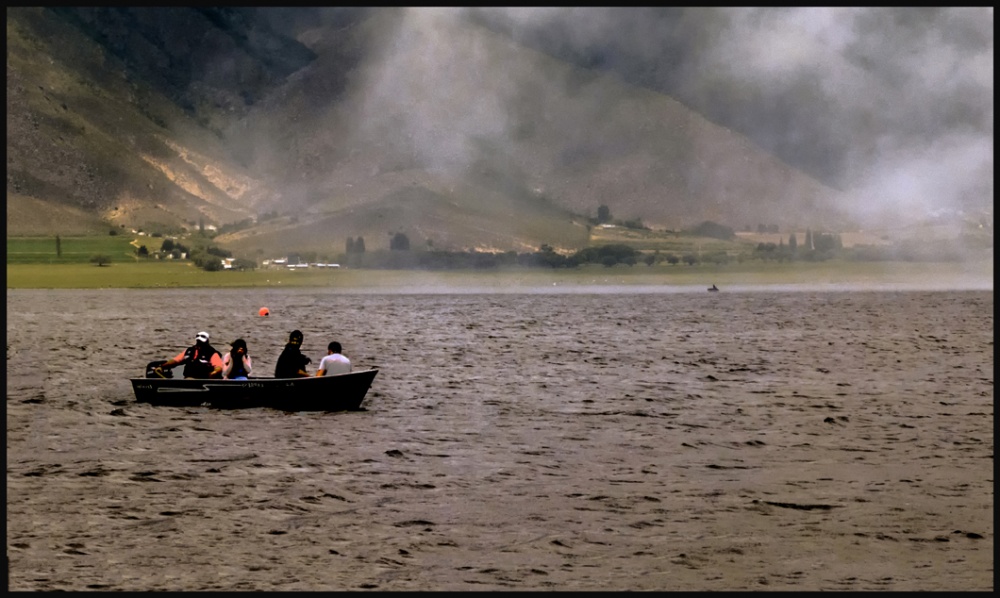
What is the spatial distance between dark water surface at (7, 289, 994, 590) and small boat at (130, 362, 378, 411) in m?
0.64

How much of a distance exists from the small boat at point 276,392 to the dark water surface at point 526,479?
2.09ft

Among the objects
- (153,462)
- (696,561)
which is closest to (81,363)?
(153,462)

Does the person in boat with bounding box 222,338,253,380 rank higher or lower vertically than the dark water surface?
higher

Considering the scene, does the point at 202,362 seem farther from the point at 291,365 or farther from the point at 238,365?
the point at 291,365

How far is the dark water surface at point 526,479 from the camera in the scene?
2314 centimetres

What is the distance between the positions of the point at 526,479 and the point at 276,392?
44.9ft

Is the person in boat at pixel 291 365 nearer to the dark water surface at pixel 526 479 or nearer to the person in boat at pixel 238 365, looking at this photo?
the person in boat at pixel 238 365

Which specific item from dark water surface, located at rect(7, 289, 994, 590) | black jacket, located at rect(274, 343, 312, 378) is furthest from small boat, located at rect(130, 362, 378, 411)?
dark water surface, located at rect(7, 289, 994, 590)

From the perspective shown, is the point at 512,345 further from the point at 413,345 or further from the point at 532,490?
the point at 532,490

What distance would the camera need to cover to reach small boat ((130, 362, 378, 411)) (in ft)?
140

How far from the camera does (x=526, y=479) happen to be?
31.8 metres

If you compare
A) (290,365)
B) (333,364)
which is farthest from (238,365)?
(333,364)

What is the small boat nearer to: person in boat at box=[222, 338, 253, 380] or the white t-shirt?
the white t-shirt

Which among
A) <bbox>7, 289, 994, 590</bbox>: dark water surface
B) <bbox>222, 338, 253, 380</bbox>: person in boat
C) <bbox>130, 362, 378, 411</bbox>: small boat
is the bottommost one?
<bbox>7, 289, 994, 590</bbox>: dark water surface
